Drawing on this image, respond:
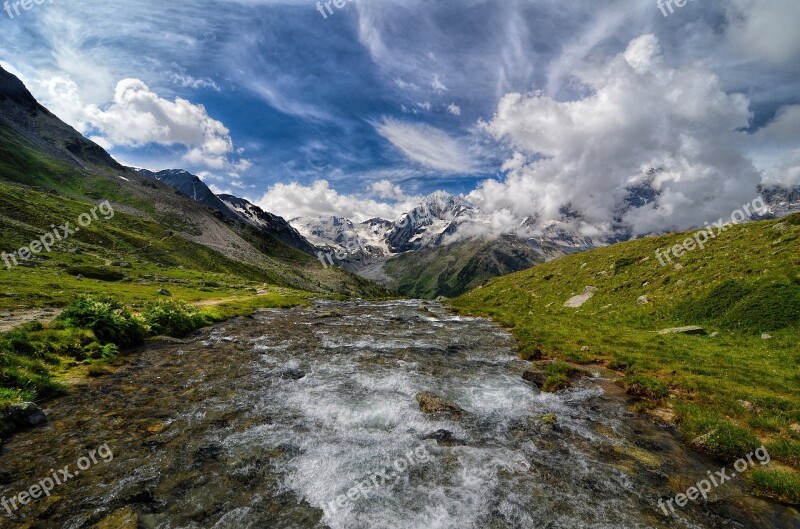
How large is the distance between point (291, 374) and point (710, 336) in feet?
108

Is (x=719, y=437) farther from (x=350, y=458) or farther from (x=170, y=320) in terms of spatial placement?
(x=170, y=320)

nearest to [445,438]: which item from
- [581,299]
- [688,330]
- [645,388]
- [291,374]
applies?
[291,374]

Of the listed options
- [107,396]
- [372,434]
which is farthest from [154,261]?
[372,434]

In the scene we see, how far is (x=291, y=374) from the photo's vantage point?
2303 centimetres

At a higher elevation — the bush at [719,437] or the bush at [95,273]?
the bush at [95,273]

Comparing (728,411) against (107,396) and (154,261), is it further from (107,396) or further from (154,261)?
(154,261)

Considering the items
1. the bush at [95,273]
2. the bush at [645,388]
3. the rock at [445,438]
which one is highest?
the bush at [95,273]

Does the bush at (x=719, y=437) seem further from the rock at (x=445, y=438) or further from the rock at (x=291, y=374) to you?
the rock at (x=291, y=374)

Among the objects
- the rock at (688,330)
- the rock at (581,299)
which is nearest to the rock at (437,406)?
the rock at (688,330)

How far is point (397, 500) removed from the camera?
1111 cm

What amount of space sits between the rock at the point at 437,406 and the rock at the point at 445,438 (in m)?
1.55

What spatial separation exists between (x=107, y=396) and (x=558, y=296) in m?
58.5

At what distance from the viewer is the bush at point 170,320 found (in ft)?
103

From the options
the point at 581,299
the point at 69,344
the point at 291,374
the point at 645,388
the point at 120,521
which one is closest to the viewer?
the point at 120,521
